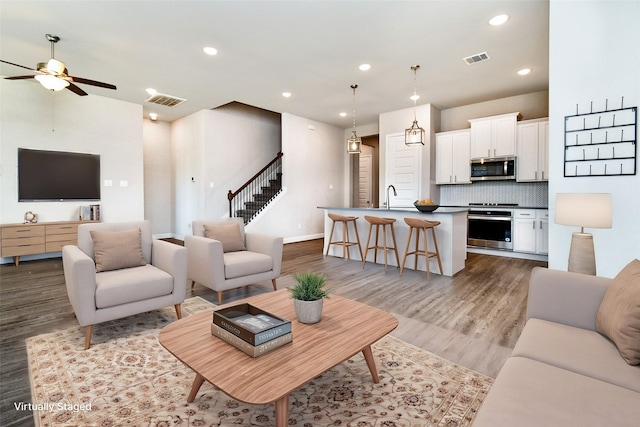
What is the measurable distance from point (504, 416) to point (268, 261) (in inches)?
107

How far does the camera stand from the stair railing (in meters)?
7.52

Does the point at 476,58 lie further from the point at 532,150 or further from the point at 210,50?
the point at 210,50

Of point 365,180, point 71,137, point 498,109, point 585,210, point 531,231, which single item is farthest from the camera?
point 365,180

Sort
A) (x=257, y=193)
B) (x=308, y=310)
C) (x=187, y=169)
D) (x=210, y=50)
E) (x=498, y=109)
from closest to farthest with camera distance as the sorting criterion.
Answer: (x=308, y=310) → (x=210, y=50) → (x=498, y=109) → (x=187, y=169) → (x=257, y=193)

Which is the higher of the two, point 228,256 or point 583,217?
point 583,217

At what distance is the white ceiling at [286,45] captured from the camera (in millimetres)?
3174

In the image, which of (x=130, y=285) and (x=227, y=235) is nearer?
(x=130, y=285)

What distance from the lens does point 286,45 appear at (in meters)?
3.91

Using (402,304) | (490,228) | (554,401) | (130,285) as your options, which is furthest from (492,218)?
(130,285)

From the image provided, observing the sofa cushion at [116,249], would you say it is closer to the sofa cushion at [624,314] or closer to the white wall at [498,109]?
the sofa cushion at [624,314]

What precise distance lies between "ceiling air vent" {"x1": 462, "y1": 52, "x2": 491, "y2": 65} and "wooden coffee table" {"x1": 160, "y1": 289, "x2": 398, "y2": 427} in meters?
4.04

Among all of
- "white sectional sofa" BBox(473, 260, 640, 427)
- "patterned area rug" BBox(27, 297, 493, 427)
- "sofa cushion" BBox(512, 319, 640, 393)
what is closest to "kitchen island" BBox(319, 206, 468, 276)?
"patterned area rug" BBox(27, 297, 493, 427)

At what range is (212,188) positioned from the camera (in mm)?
7090

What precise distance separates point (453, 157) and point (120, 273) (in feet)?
20.0
